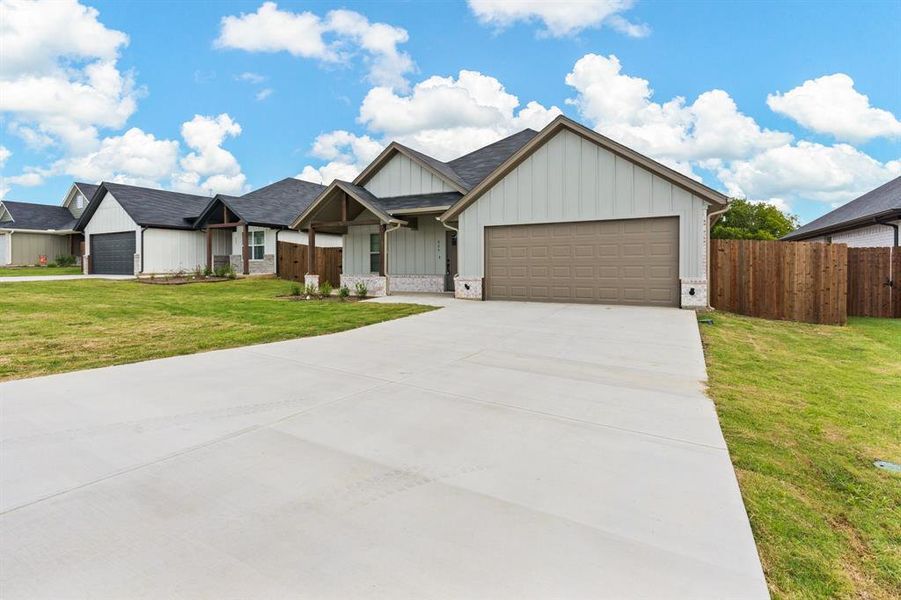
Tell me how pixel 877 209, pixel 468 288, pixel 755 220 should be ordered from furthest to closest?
pixel 755 220 → pixel 877 209 → pixel 468 288

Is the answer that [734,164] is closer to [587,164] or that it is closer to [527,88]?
[527,88]

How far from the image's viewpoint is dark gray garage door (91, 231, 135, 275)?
25.4m

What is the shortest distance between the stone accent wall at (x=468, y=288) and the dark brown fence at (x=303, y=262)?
755cm

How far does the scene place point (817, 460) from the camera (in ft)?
10.9

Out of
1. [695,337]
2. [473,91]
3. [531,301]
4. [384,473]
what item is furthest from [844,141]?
[384,473]

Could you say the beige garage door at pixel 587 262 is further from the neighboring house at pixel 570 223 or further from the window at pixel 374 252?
the window at pixel 374 252

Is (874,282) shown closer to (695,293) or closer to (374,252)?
(695,293)

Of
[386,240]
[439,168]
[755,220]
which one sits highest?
[755,220]

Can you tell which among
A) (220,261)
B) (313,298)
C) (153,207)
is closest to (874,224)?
(313,298)

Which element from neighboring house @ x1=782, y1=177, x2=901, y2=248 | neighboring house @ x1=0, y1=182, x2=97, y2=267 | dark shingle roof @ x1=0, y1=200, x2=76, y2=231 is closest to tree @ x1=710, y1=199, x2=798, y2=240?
neighboring house @ x1=782, y1=177, x2=901, y2=248

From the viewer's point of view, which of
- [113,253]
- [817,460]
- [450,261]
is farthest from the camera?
[113,253]

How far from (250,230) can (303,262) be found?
3.97m

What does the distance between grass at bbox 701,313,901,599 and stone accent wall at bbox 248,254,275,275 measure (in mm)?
22163

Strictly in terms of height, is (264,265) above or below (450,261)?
above
